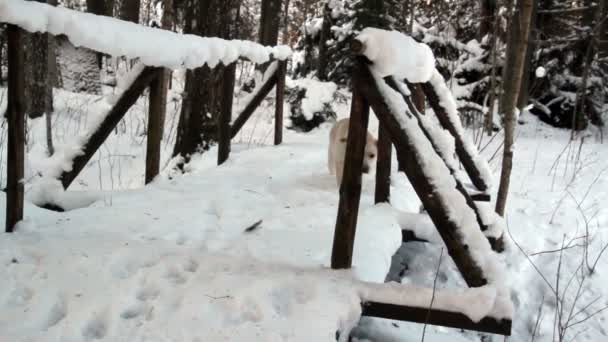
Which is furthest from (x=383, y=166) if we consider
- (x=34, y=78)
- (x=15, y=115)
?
(x=34, y=78)

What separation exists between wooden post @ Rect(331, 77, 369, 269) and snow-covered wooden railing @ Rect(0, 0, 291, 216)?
1.33 metres

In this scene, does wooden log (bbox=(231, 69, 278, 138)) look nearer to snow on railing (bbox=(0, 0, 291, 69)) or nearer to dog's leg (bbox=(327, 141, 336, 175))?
dog's leg (bbox=(327, 141, 336, 175))

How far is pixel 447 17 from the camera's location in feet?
37.9

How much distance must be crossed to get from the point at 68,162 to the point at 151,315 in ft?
5.81

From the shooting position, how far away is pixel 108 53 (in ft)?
8.54

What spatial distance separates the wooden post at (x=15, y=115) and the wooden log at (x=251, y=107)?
2817 millimetres

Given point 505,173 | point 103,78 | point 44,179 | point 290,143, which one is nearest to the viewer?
point 44,179

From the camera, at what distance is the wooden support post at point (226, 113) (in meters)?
4.79

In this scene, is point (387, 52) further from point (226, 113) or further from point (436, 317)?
point (226, 113)

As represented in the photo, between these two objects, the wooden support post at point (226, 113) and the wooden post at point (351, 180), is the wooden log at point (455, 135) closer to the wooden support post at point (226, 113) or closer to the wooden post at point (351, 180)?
the wooden post at point (351, 180)

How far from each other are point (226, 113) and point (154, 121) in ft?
4.80

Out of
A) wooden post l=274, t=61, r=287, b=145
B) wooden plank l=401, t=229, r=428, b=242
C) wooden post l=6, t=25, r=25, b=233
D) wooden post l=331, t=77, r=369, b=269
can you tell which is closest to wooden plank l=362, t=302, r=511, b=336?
wooden post l=331, t=77, r=369, b=269

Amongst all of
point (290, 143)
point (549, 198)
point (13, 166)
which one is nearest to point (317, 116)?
point (290, 143)

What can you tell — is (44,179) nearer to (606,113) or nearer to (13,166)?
(13,166)
